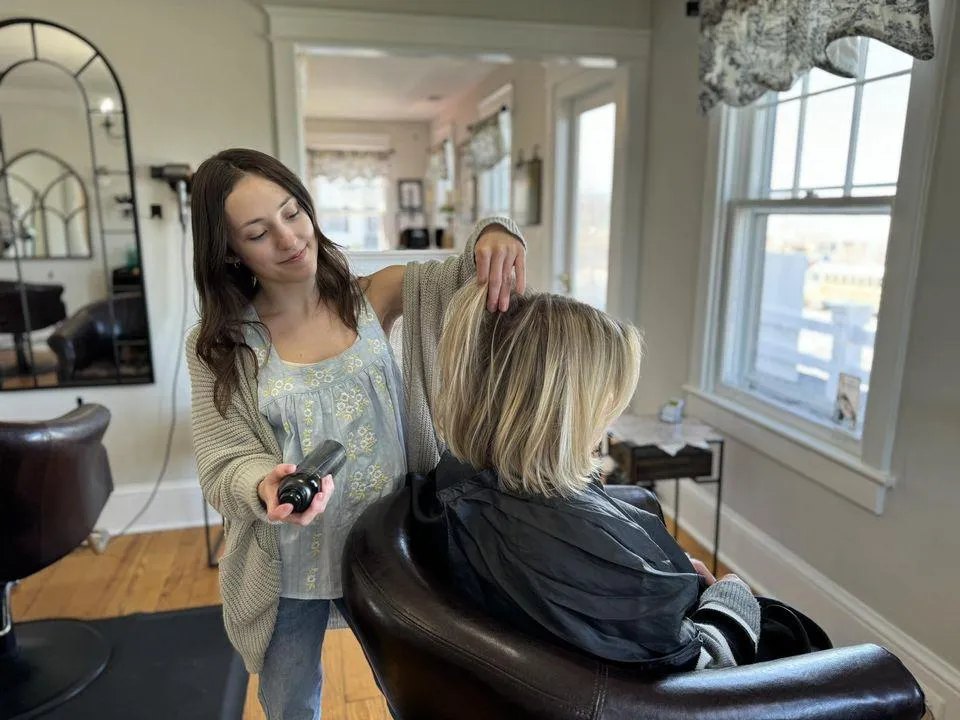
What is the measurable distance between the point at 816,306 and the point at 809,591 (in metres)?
0.89

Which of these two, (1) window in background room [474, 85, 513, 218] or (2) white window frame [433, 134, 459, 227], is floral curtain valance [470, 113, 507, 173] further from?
(2) white window frame [433, 134, 459, 227]

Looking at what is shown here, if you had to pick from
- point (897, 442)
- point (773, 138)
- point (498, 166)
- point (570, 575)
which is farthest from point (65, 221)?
point (498, 166)

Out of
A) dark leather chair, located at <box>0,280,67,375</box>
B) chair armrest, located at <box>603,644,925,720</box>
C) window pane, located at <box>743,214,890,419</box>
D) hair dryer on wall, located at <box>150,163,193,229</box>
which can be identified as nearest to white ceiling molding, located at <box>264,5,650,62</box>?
hair dryer on wall, located at <box>150,163,193,229</box>

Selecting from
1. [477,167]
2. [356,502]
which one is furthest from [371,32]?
[477,167]

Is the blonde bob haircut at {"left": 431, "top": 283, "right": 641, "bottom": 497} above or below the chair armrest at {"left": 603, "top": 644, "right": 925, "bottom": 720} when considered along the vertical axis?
above

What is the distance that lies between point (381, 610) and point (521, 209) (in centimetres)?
371

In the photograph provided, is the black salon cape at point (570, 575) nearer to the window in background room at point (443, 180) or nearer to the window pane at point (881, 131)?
the window pane at point (881, 131)

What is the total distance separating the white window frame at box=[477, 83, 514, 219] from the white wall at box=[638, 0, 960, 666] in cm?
200

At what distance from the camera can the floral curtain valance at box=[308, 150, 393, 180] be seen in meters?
7.84

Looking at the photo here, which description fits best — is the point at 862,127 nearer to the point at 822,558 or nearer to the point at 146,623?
the point at 822,558

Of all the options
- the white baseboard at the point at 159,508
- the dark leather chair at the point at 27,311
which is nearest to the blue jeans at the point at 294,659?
the white baseboard at the point at 159,508

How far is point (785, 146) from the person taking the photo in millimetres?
2158

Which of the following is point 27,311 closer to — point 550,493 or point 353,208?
point 550,493

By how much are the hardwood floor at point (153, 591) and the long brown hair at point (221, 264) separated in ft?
4.07
